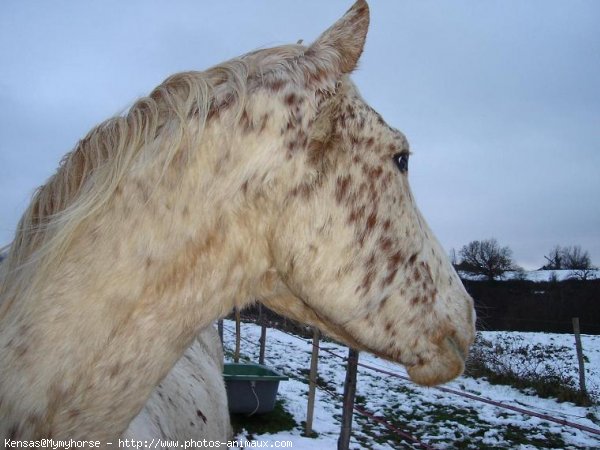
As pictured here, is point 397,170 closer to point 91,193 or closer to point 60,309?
point 91,193

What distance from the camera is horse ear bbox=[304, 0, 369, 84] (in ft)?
4.42

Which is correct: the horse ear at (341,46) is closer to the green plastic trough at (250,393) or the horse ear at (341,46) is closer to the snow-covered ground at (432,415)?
the snow-covered ground at (432,415)

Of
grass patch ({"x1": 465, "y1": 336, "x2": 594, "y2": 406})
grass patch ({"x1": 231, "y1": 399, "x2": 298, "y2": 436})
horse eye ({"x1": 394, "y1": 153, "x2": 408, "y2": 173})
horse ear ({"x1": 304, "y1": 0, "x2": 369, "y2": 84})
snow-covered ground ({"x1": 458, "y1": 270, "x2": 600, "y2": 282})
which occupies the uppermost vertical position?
snow-covered ground ({"x1": 458, "y1": 270, "x2": 600, "y2": 282})

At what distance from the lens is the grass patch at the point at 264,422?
6.36 m

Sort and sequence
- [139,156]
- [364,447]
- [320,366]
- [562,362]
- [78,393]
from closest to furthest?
1. [78,393]
2. [139,156]
3. [364,447]
4. [320,366]
5. [562,362]

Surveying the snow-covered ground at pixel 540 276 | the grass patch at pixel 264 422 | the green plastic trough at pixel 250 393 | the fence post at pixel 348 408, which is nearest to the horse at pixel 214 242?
the fence post at pixel 348 408

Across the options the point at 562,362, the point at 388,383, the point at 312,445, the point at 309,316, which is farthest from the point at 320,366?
the point at 309,316

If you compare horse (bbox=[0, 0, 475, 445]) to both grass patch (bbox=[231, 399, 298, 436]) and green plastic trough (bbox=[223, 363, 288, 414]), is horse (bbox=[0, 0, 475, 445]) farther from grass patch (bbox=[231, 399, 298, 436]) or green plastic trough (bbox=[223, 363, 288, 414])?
green plastic trough (bbox=[223, 363, 288, 414])

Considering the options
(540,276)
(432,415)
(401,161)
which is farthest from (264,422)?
(540,276)

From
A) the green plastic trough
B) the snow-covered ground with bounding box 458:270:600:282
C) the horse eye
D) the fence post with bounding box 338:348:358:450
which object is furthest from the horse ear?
the snow-covered ground with bounding box 458:270:600:282

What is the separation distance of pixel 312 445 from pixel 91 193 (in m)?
5.58

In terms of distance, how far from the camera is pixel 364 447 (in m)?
5.80

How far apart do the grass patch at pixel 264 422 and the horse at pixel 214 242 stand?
5.48m

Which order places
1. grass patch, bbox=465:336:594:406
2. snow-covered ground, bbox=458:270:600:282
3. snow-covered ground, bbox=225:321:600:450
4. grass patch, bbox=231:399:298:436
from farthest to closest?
snow-covered ground, bbox=458:270:600:282 < grass patch, bbox=465:336:594:406 < grass patch, bbox=231:399:298:436 < snow-covered ground, bbox=225:321:600:450
